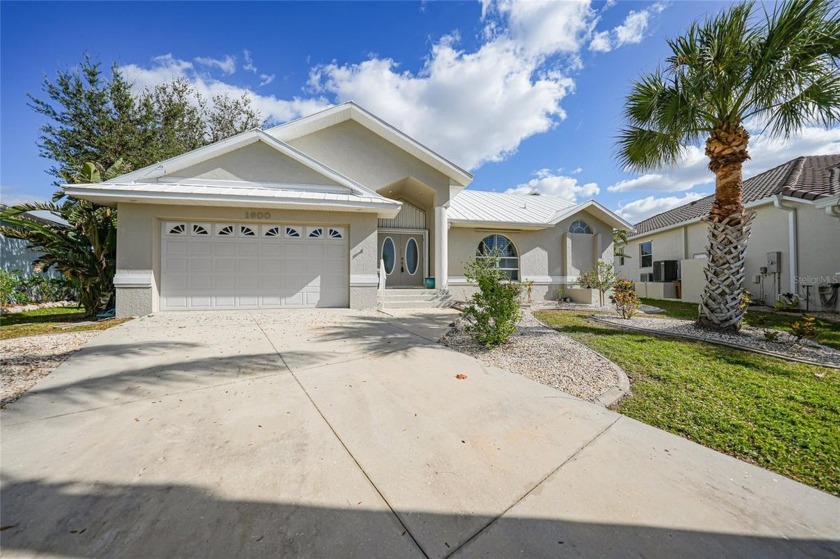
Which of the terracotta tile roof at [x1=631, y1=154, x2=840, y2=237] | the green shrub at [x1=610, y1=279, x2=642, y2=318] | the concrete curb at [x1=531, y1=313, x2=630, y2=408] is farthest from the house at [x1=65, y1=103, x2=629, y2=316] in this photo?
the terracotta tile roof at [x1=631, y1=154, x2=840, y2=237]

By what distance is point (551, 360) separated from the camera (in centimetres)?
530

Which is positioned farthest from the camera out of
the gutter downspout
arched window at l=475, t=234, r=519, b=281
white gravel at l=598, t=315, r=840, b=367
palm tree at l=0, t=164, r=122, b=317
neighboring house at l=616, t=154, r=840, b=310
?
arched window at l=475, t=234, r=519, b=281

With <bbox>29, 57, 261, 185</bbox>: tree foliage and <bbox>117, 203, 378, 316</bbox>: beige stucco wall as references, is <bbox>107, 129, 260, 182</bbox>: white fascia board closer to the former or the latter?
<bbox>117, 203, 378, 316</bbox>: beige stucco wall

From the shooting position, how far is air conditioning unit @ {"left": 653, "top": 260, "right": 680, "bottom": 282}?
17984 mm

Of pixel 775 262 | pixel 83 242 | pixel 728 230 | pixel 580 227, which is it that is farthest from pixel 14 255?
pixel 775 262

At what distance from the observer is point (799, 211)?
1238cm

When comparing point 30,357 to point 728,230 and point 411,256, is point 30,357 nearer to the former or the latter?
point 411,256

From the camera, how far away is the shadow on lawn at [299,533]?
1.77m

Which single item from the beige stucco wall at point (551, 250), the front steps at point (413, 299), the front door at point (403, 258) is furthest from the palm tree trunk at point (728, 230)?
the front door at point (403, 258)

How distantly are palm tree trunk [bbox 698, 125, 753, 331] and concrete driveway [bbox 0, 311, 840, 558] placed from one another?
6505mm

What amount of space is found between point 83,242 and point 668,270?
25.3 meters

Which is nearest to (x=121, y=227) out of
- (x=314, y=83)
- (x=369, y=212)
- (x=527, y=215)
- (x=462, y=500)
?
(x=369, y=212)

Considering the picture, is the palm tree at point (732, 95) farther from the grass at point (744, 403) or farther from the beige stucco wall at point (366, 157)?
the beige stucco wall at point (366, 157)

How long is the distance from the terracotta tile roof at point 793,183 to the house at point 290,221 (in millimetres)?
8284
